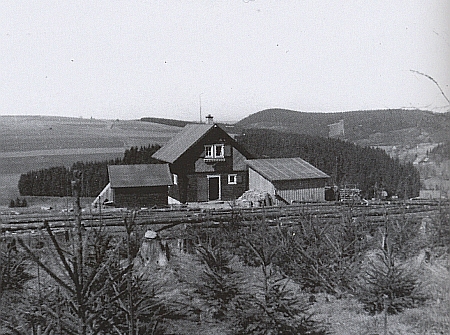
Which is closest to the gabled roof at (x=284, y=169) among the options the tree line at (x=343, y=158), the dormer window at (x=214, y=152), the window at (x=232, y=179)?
A: the window at (x=232, y=179)

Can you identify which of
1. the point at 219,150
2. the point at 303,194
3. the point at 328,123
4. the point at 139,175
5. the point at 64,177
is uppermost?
the point at 328,123

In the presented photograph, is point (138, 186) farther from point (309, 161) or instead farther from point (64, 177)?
point (309, 161)

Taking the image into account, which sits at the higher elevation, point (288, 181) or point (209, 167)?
point (209, 167)

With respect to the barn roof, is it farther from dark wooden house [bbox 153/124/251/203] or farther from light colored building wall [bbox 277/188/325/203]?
light colored building wall [bbox 277/188/325/203]

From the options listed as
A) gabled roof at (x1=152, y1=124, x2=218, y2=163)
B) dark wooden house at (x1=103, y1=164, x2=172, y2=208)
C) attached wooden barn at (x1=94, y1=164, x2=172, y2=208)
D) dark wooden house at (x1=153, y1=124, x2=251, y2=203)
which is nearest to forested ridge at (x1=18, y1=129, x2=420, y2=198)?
gabled roof at (x1=152, y1=124, x2=218, y2=163)

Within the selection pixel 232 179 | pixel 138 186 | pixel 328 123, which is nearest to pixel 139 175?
pixel 138 186

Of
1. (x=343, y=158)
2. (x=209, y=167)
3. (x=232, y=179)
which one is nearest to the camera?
(x=209, y=167)

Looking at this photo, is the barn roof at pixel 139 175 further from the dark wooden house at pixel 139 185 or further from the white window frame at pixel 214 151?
the white window frame at pixel 214 151
